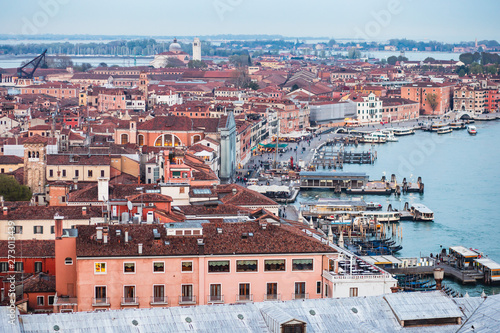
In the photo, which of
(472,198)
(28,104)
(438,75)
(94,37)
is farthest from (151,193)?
(94,37)

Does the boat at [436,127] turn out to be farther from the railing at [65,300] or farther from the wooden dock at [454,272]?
the railing at [65,300]

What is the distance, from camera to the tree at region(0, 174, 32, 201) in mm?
13812

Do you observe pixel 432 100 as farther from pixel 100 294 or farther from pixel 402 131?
pixel 100 294

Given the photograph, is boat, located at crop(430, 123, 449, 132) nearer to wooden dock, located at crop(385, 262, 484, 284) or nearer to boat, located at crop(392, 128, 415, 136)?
boat, located at crop(392, 128, 415, 136)

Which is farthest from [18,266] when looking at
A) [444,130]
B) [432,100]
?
[432,100]

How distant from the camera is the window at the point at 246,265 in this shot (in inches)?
321

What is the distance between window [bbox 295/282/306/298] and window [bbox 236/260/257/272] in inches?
14.5

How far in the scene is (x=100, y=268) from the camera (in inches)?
311

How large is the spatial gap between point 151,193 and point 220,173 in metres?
9.61

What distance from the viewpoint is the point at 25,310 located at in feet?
24.9

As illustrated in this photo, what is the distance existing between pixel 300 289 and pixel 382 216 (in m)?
9.56

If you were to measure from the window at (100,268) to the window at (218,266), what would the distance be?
836 millimetres

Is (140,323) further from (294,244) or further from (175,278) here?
(294,244)

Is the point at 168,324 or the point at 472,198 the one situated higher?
the point at 168,324
